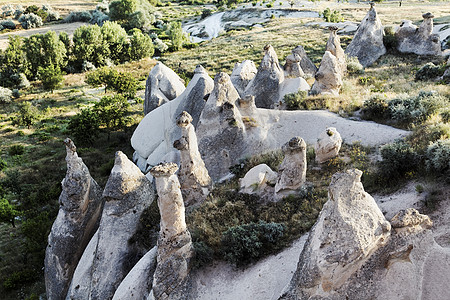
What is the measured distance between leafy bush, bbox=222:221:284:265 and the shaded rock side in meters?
5.43

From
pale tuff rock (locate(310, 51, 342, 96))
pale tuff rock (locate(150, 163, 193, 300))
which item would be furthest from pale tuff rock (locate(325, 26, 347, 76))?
pale tuff rock (locate(150, 163, 193, 300))

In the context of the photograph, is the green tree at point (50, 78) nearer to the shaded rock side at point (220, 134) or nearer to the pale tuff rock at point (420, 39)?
the shaded rock side at point (220, 134)

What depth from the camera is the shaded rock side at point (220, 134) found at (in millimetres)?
14953

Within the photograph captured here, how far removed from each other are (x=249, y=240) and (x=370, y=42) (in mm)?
23776

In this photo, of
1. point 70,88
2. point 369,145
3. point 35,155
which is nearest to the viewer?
point 369,145

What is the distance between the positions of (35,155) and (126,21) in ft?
164

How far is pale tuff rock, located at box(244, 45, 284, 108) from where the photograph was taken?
68.3 ft

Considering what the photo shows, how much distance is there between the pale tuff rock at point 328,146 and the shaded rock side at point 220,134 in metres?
3.33

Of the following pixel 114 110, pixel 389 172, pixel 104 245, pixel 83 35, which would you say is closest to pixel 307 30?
pixel 83 35

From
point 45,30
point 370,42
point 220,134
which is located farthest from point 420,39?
point 45,30

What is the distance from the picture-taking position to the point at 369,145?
13.6 meters

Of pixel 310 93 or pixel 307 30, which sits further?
pixel 307 30

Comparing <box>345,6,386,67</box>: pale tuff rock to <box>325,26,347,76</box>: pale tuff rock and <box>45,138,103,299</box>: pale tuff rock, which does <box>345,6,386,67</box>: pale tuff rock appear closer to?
<box>325,26,347,76</box>: pale tuff rock

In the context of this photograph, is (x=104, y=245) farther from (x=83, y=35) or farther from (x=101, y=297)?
(x=83, y=35)
